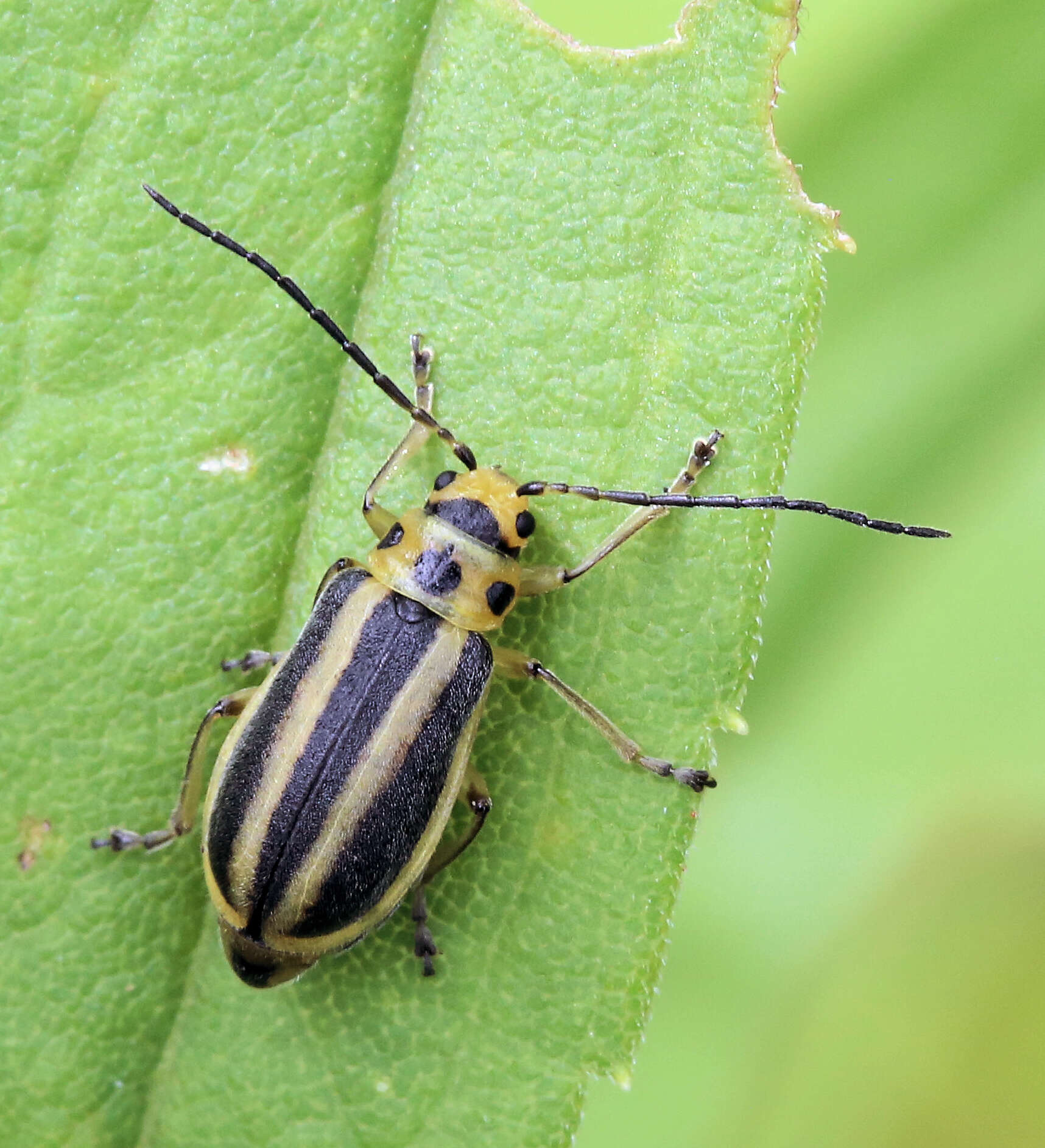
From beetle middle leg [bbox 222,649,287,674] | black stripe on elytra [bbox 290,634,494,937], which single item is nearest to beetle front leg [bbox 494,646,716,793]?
black stripe on elytra [bbox 290,634,494,937]

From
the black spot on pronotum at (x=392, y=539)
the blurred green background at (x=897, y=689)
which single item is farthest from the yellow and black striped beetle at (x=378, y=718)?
the blurred green background at (x=897, y=689)

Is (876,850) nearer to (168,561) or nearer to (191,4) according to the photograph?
(168,561)

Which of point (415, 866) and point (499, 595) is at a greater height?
point (499, 595)

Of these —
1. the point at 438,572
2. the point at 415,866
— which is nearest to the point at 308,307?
the point at 438,572

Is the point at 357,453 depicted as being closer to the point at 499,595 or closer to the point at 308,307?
the point at 308,307

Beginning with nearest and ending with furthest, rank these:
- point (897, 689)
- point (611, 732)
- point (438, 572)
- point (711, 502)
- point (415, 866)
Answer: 1. point (711, 502)
2. point (611, 732)
3. point (415, 866)
4. point (438, 572)
5. point (897, 689)

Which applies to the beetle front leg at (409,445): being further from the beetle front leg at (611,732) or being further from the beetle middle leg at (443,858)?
the beetle middle leg at (443,858)

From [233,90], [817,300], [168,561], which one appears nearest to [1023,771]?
[817,300]
